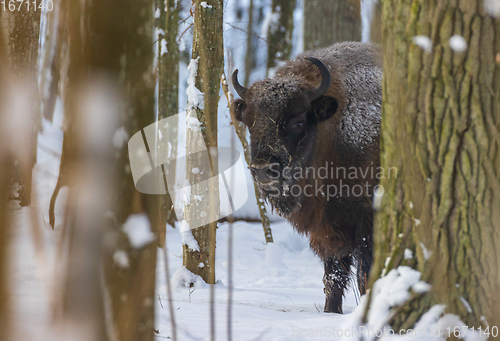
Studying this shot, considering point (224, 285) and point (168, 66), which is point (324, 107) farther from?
point (168, 66)

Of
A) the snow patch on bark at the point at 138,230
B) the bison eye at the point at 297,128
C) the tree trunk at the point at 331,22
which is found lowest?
the snow patch on bark at the point at 138,230

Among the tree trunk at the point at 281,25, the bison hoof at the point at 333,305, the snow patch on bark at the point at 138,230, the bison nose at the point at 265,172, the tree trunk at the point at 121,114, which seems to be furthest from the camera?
the tree trunk at the point at 281,25

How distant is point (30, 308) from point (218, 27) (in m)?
3.39

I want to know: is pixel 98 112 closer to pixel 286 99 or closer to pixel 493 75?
pixel 493 75

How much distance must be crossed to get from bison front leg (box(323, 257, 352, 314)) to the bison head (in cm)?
102

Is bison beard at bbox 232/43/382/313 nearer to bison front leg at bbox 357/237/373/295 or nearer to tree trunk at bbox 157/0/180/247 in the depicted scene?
bison front leg at bbox 357/237/373/295

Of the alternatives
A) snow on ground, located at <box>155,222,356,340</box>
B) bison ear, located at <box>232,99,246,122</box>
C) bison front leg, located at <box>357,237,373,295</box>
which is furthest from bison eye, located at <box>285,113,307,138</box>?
snow on ground, located at <box>155,222,356,340</box>

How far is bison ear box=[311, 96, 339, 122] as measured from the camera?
399cm

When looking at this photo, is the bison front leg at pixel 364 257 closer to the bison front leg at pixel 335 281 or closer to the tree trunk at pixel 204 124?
the bison front leg at pixel 335 281

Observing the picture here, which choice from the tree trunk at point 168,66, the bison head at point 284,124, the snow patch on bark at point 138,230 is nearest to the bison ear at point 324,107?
the bison head at point 284,124

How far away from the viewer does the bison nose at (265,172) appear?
369cm

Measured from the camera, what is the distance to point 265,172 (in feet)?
12.2

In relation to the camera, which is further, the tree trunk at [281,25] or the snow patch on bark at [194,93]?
the tree trunk at [281,25]

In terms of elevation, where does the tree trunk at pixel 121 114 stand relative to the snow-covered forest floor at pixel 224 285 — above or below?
above
